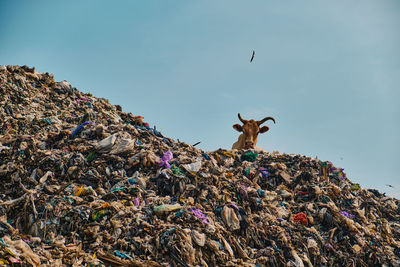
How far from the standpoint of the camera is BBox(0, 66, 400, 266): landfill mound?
428cm

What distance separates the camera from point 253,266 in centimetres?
448

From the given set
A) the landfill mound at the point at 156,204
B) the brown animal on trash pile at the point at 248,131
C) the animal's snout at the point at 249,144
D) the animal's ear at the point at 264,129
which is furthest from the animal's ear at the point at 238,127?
the landfill mound at the point at 156,204

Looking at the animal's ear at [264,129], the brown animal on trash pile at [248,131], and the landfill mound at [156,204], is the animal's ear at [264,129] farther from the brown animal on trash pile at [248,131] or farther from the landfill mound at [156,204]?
the landfill mound at [156,204]

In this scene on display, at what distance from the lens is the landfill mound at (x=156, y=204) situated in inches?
169

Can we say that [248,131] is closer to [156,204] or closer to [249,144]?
[249,144]

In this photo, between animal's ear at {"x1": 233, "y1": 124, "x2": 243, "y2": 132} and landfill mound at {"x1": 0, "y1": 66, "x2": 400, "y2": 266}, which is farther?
animal's ear at {"x1": 233, "y1": 124, "x2": 243, "y2": 132}

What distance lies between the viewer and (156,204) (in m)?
5.07

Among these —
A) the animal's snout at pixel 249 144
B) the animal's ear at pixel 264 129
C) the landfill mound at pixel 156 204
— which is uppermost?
the animal's ear at pixel 264 129

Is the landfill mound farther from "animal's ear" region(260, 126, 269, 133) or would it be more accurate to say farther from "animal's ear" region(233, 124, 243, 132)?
"animal's ear" region(233, 124, 243, 132)

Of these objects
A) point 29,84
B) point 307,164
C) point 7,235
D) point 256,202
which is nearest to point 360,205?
point 307,164

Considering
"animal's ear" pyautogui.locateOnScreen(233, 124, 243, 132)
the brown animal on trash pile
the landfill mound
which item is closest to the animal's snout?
the brown animal on trash pile

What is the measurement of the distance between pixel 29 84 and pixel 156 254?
23.0 ft

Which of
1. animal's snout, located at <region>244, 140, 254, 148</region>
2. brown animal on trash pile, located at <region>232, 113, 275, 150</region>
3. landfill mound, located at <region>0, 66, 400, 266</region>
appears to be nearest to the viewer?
landfill mound, located at <region>0, 66, 400, 266</region>

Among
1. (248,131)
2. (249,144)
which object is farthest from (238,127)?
(249,144)
